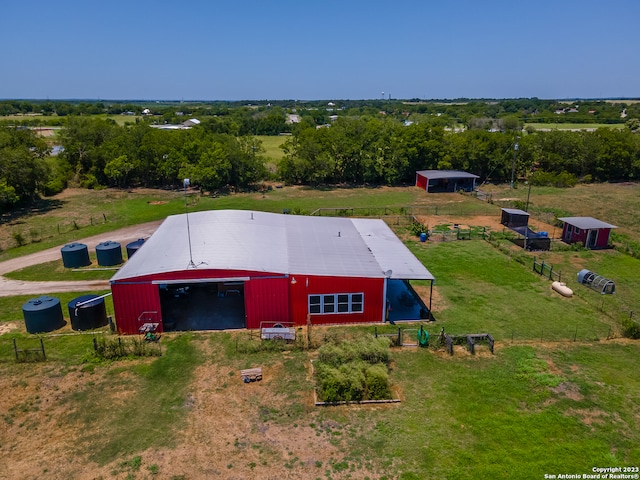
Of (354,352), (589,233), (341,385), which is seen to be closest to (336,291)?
(354,352)

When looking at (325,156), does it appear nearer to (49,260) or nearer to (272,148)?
(49,260)

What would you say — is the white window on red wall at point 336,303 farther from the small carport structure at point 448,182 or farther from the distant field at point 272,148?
the distant field at point 272,148

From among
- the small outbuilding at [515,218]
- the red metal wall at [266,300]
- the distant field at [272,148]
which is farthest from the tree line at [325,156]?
the red metal wall at [266,300]

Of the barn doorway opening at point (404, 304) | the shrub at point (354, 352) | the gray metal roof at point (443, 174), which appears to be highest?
the gray metal roof at point (443, 174)

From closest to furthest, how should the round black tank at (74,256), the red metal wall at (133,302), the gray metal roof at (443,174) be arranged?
the red metal wall at (133,302)
the round black tank at (74,256)
the gray metal roof at (443,174)

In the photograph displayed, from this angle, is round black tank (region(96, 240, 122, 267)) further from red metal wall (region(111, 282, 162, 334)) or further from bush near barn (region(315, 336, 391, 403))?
bush near barn (region(315, 336, 391, 403))

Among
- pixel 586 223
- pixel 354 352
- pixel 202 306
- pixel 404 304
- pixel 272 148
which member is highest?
pixel 272 148

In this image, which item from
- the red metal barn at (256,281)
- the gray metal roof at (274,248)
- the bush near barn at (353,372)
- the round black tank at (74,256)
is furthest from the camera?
the round black tank at (74,256)
